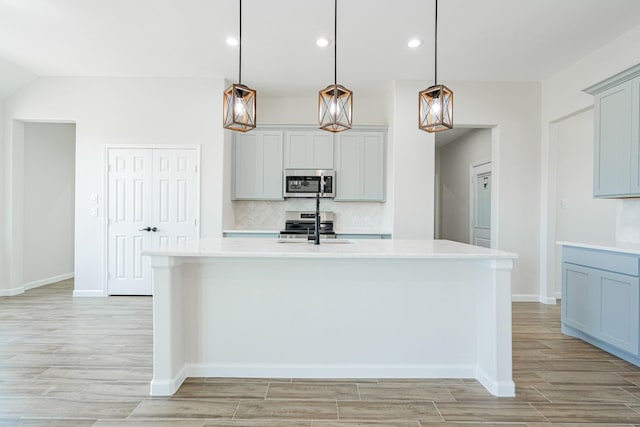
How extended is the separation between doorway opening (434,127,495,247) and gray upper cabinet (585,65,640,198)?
1.88 metres

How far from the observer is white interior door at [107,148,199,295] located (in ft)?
16.2

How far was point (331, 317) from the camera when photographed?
8.50 feet

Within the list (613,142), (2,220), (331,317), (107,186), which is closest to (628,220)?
(613,142)

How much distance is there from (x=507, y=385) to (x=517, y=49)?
3.38 m

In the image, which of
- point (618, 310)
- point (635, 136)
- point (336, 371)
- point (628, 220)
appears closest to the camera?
point (336, 371)

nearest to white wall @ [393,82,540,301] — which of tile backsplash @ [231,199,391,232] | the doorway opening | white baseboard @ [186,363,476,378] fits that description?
the doorway opening

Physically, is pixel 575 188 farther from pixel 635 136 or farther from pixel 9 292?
pixel 9 292

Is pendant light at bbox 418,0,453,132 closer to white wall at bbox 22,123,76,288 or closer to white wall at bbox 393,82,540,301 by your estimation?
white wall at bbox 393,82,540,301

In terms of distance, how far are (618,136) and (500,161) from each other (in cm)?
169

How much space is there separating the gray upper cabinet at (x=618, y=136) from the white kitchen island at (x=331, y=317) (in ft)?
5.77

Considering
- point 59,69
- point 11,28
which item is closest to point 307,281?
point 11,28

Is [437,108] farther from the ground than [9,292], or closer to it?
farther from the ground

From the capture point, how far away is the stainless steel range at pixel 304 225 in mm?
4938

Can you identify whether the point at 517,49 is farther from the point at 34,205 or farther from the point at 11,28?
the point at 34,205
